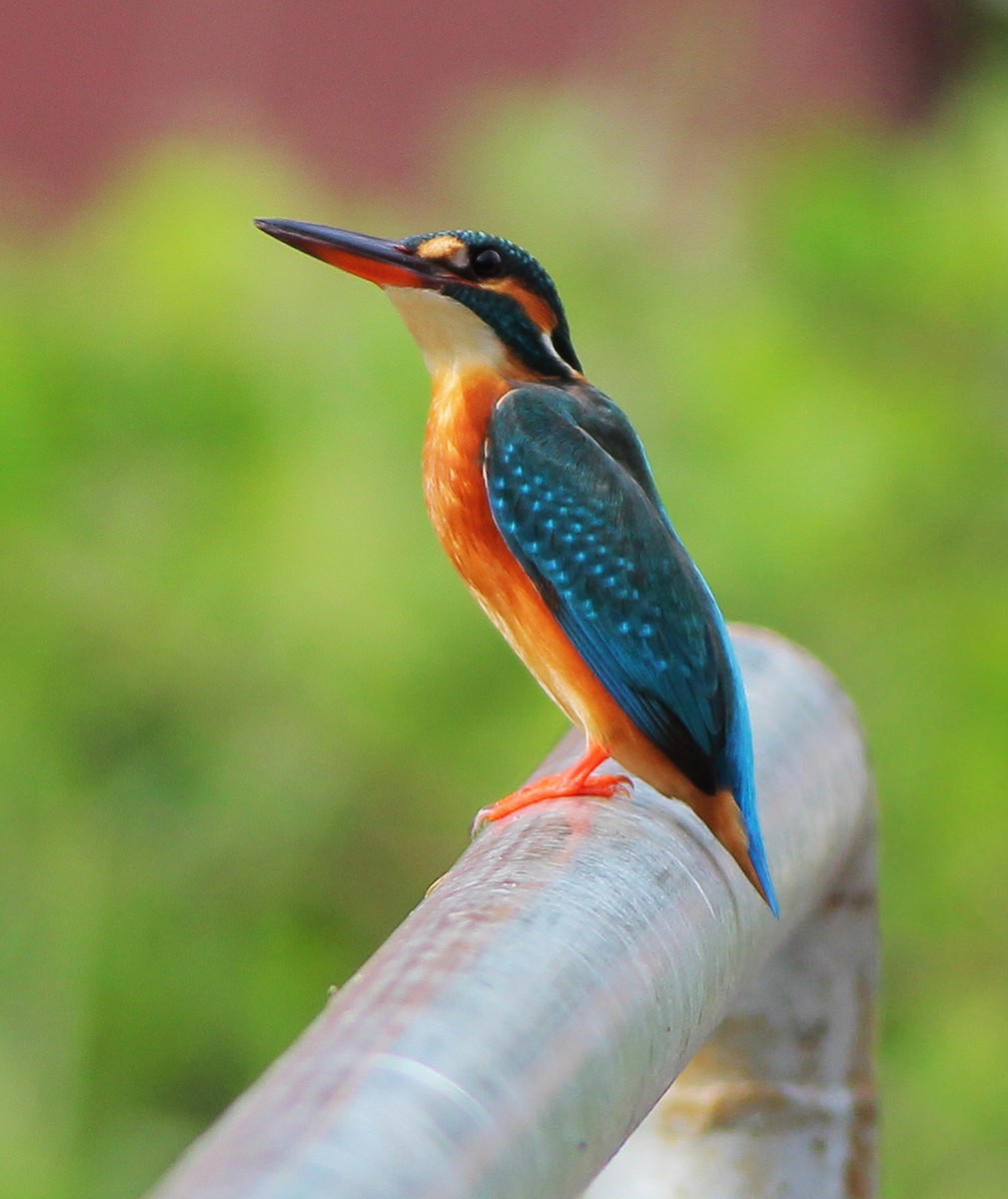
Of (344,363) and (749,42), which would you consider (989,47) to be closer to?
(749,42)

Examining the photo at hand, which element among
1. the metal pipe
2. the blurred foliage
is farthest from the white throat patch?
the blurred foliage

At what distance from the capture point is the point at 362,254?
6.10 ft

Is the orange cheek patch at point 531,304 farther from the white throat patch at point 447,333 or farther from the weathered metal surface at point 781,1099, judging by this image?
the weathered metal surface at point 781,1099

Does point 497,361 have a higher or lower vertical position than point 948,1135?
higher

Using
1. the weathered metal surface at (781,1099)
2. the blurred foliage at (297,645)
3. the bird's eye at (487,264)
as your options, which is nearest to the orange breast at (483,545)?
the bird's eye at (487,264)

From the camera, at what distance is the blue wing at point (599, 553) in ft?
6.07

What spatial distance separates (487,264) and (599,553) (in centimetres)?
30

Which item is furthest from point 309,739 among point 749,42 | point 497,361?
point 749,42

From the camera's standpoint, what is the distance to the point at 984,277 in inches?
175

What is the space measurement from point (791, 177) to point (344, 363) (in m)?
1.29

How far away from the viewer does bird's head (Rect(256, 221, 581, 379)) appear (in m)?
1.93

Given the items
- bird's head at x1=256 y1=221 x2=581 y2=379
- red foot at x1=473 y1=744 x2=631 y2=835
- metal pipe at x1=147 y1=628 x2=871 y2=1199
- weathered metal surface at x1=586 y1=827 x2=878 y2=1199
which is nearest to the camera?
metal pipe at x1=147 y1=628 x2=871 y2=1199

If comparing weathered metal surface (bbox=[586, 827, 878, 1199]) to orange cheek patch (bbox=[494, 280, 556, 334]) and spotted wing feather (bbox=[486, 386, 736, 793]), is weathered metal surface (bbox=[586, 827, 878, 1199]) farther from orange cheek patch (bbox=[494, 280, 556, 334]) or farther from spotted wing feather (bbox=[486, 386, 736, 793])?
orange cheek patch (bbox=[494, 280, 556, 334])

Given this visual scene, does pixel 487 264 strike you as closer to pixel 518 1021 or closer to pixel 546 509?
pixel 546 509
